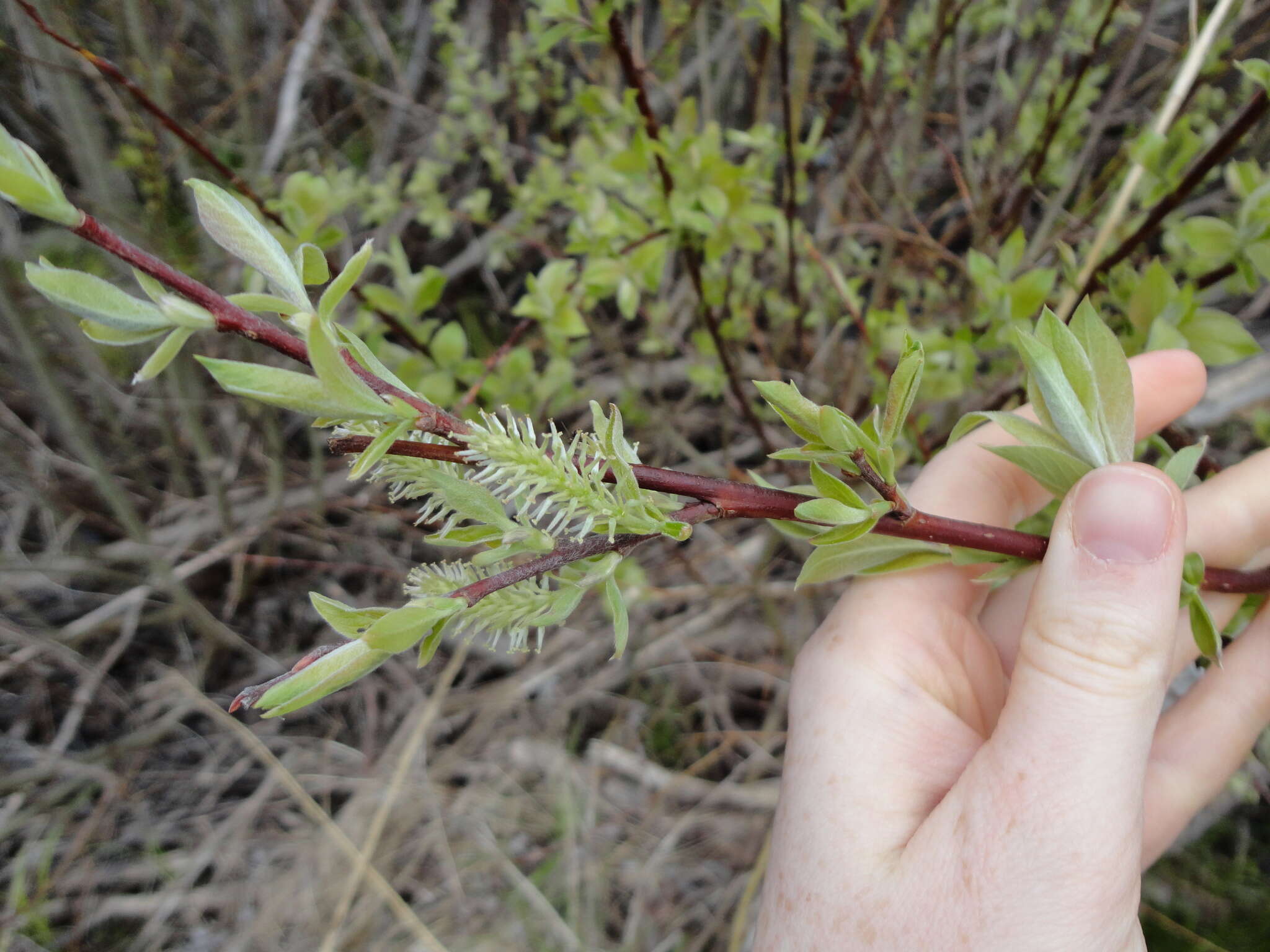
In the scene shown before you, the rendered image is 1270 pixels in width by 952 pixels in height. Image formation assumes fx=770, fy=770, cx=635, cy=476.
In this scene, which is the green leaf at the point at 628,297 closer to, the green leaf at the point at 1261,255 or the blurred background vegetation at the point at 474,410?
the blurred background vegetation at the point at 474,410

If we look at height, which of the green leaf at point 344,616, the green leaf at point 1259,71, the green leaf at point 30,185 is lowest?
the green leaf at point 344,616

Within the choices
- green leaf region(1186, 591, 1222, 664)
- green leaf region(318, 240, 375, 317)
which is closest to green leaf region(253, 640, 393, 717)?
green leaf region(318, 240, 375, 317)

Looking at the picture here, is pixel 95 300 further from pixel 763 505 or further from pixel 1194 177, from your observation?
pixel 1194 177

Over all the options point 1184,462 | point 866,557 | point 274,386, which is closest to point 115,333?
point 274,386

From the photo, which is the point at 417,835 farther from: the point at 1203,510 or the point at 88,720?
the point at 1203,510

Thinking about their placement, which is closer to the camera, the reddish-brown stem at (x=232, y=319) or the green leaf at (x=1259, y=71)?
the reddish-brown stem at (x=232, y=319)

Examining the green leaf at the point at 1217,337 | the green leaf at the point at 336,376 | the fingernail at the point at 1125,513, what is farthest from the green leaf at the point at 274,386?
the green leaf at the point at 1217,337
